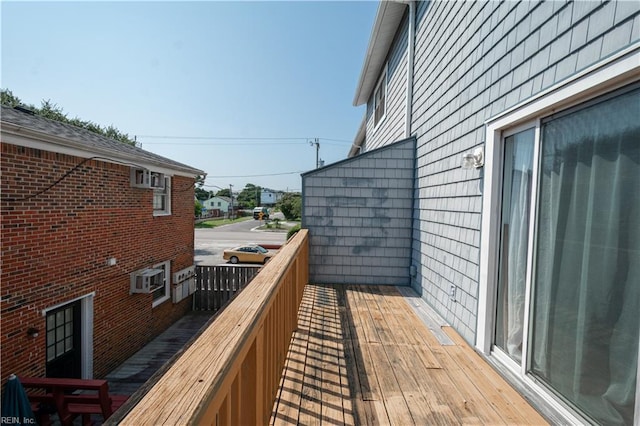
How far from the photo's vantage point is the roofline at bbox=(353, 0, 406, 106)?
5504 mm

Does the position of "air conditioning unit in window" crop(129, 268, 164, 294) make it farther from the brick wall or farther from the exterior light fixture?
the exterior light fixture

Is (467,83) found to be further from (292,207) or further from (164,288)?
(292,207)

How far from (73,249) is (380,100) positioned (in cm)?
751

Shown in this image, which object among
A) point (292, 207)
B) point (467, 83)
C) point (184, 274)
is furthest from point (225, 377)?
point (292, 207)

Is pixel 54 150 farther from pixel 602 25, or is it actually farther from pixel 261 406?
pixel 602 25

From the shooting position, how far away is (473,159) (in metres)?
2.98

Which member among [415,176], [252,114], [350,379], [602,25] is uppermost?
[252,114]

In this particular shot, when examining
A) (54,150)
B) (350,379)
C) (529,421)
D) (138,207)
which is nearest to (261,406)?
(350,379)

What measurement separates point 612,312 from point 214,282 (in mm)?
9506

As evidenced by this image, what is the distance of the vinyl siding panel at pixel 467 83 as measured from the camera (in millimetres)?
1815

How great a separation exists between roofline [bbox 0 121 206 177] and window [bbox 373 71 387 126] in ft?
18.7

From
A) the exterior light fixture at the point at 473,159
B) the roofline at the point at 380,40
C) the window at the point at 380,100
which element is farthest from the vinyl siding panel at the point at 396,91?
the exterior light fixture at the point at 473,159

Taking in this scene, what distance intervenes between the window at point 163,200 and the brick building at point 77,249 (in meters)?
0.03

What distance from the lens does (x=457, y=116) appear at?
3420mm
